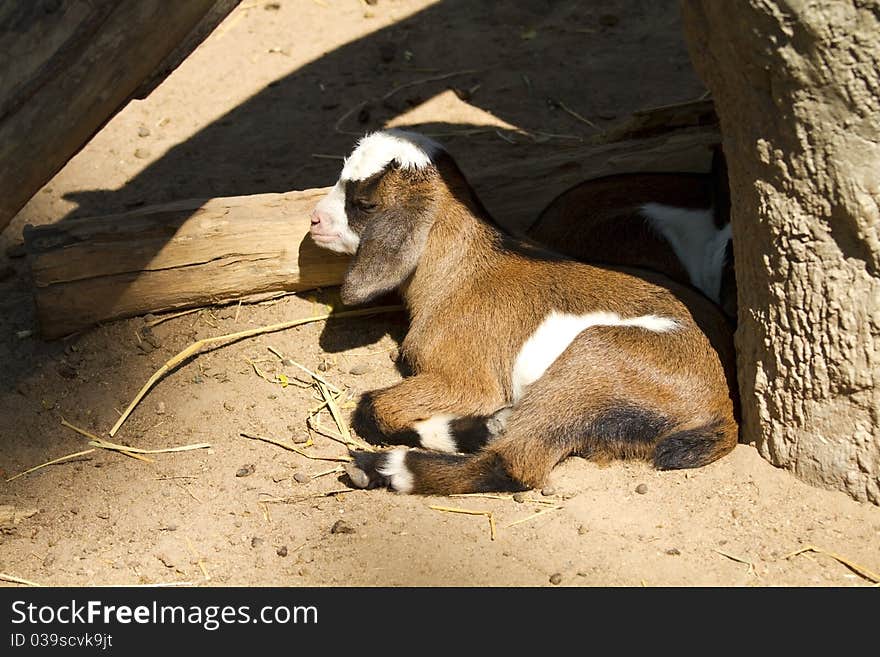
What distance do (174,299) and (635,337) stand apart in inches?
95.0

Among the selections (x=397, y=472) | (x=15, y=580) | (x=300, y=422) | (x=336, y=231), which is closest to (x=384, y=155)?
(x=336, y=231)

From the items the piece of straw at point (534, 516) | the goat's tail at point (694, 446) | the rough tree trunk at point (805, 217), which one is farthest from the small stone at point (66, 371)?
the rough tree trunk at point (805, 217)

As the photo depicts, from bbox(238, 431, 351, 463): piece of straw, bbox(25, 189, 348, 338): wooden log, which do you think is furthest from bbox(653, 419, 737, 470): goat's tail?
bbox(25, 189, 348, 338): wooden log

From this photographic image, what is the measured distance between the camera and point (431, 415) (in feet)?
16.9

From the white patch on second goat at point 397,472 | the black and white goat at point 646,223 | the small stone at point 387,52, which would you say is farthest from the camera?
the small stone at point 387,52

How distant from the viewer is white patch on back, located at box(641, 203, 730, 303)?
5.80 metres

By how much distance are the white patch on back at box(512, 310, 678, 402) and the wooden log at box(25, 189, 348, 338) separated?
1.29 metres

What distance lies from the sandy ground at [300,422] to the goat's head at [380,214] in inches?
22.0

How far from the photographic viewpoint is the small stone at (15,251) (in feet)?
21.1

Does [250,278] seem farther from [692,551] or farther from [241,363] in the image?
[692,551]

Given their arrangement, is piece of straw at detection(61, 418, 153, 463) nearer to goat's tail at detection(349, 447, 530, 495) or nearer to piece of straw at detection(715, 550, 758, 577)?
goat's tail at detection(349, 447, 530, 495)

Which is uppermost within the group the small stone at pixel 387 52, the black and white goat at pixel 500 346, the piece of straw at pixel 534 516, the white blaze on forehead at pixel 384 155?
the small stone at pixel 387 52

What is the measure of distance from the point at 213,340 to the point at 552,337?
1806mm

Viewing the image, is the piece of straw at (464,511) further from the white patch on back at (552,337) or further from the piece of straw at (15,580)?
the piece of straw at (15,580)
